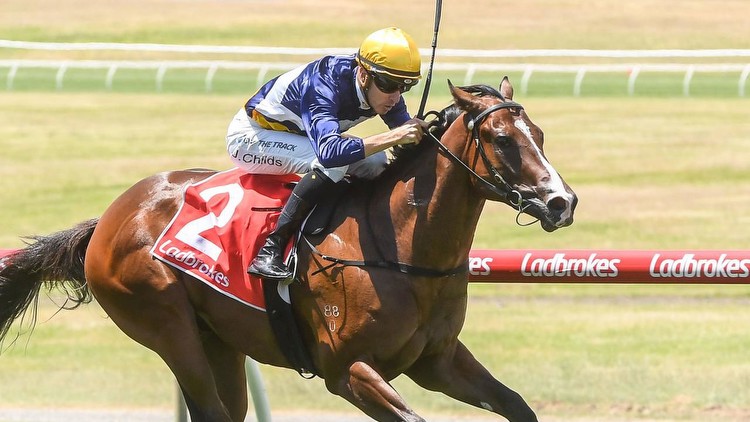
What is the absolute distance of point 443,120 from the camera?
4.78 meters

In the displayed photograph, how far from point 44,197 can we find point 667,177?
9226 mm

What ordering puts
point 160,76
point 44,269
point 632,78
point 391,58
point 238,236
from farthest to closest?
point 160,76
point 632,78
point 44,269
point 238,236
point 391,58

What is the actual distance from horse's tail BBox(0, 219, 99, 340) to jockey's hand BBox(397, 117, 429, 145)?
1727 millimetres

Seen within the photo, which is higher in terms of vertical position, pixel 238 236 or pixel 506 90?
pixel 506 90

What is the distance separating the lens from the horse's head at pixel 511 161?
14.1ft

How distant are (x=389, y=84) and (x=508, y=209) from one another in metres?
12.4

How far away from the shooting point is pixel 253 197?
5.10 meters

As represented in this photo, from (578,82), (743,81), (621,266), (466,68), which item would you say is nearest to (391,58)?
(621,266)

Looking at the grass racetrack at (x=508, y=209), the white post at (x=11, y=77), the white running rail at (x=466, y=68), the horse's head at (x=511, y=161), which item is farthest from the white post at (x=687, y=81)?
the horse's head at (x=511, y=161)

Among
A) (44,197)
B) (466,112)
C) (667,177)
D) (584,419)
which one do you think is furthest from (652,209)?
(466,112)

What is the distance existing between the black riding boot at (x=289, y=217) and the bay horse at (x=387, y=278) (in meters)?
0.10

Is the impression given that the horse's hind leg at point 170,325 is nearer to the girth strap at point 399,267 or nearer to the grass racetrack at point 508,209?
the girth strap at point 399,267

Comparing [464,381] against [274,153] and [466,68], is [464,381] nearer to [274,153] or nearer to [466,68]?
[274,153]

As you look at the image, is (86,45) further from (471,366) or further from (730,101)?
(471,366)
